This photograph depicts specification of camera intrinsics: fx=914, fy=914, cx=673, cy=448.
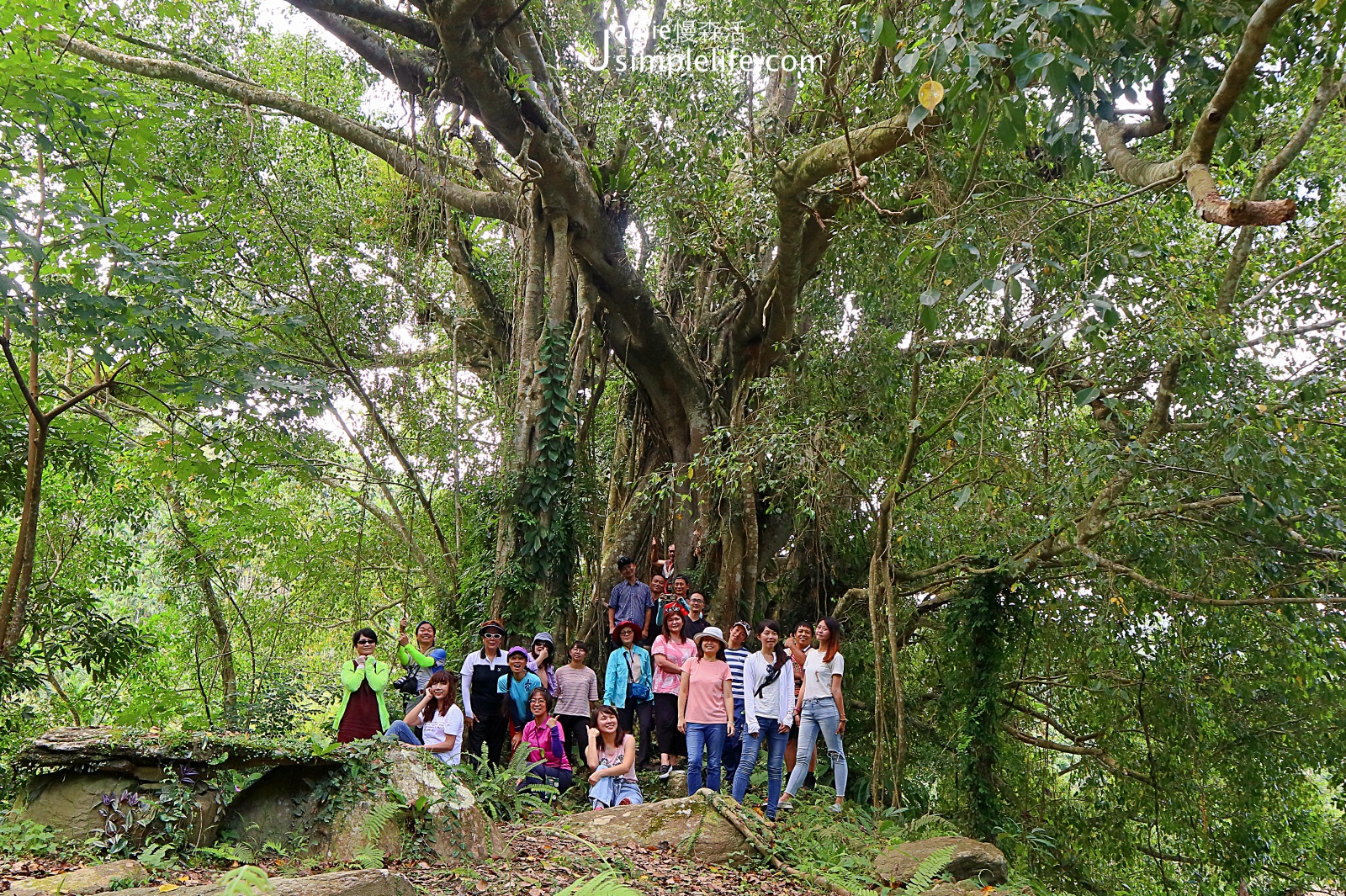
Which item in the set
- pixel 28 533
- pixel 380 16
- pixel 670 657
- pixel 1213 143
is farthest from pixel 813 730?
pixel 380 16

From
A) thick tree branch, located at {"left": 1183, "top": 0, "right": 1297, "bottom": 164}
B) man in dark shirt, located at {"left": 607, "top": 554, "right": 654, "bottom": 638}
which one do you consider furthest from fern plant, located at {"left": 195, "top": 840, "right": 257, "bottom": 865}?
thick tree branch, located at {"left": 1183, "top": 0, "right": 1297, "bottom": 164}

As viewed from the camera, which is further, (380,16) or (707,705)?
(380,16)

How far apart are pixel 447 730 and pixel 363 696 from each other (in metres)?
0.63

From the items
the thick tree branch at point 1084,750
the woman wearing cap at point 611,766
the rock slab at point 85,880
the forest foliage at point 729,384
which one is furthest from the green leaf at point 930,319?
the thick tree branch at point 1084,750

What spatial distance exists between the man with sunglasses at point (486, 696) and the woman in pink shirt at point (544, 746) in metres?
0.28

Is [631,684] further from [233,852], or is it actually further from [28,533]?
[28,533]

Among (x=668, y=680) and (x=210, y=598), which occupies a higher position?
(x=210, y=598)

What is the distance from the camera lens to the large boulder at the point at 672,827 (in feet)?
17.5

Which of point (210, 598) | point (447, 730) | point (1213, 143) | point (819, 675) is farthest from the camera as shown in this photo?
point (210, 598)

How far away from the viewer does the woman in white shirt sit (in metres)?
6.41

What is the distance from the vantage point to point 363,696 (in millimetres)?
6266

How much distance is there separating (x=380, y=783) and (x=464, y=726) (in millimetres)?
2130

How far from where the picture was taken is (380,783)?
481cm

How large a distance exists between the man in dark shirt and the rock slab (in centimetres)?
463
